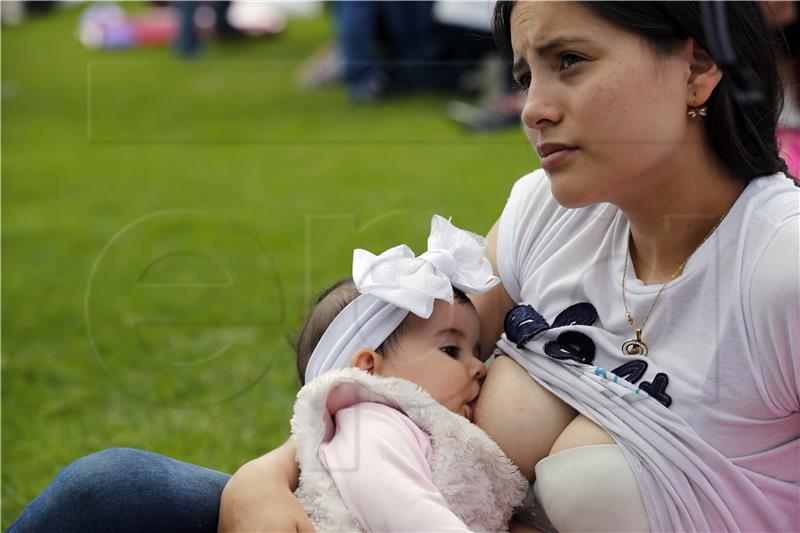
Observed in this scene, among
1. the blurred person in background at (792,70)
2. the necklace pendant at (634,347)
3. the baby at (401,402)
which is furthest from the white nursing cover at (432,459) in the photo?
the blurred person in background at (792,70)

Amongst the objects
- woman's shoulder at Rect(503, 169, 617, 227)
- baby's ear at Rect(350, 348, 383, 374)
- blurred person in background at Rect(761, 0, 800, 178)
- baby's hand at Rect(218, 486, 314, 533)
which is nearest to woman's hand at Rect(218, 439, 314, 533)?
baby's hand at Rect(218, 486, 314, 533)

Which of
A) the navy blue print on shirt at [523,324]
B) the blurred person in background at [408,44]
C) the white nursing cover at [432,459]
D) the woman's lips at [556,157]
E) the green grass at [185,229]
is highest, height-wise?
the woman's lips at [556,157]

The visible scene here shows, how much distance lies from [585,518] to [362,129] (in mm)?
4861

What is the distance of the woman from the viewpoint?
1.27 metres

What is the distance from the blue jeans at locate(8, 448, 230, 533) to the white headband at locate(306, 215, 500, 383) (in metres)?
0.27

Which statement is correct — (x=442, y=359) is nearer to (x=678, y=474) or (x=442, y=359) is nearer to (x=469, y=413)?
(x=469, y=413)

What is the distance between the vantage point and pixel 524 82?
4.82ft

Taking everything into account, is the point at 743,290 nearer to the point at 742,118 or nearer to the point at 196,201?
the point at 742,118

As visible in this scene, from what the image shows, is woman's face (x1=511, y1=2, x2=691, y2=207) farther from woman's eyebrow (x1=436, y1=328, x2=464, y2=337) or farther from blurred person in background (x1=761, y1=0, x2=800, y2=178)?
blurred person in background (x1=761, y1=0, x2=800, y2=178)

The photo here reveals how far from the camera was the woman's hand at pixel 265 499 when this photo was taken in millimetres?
1358

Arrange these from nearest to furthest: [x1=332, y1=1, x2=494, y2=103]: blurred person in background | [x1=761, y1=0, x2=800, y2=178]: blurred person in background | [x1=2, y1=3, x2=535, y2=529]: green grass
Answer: [x1=761, y1=0, x2=800, y2=178]: blurred person in background → [x1=2, y1=3, x2=535, y2=529]: green grass → [x1=332, y1=1, x2=494, y2=103]: blurred person in background

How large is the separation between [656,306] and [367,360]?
1.33 feet

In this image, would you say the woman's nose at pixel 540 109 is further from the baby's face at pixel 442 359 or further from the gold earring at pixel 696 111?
the baby's face at pixel 442 359

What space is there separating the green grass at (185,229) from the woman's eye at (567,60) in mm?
484
